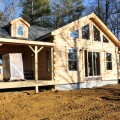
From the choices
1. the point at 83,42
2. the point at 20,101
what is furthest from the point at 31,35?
the point at 20,101

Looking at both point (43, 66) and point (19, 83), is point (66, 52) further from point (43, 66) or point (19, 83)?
point (19, 83)

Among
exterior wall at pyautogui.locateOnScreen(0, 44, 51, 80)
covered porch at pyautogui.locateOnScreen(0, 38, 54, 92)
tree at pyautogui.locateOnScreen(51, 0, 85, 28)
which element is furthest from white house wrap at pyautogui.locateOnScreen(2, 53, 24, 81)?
tree at pyautogui.locateOnScreen(51, 0, 85, 28)

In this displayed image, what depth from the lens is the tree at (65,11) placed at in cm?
4106

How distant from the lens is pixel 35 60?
49.9ft

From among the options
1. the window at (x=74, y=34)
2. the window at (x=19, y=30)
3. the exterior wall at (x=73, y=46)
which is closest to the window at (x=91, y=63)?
the exterior wall at (x=73, y=46)

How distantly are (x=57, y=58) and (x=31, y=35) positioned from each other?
2.94 meters

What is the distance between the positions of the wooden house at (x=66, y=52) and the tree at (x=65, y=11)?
20.8 metres

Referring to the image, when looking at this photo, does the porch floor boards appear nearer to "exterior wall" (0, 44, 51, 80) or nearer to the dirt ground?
the dirt ground

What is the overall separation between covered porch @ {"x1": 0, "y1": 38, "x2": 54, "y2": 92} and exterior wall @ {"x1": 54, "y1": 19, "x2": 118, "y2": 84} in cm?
56

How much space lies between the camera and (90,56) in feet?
63.3

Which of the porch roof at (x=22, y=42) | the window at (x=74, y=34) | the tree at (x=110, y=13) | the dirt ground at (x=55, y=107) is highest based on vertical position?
the tree at (x=110, y=13)

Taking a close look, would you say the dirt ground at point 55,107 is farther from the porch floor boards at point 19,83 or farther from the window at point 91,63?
the window at point 91,63

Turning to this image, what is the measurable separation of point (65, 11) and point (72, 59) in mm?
24940

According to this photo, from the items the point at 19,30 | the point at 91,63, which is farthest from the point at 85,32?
the point at 19,30
